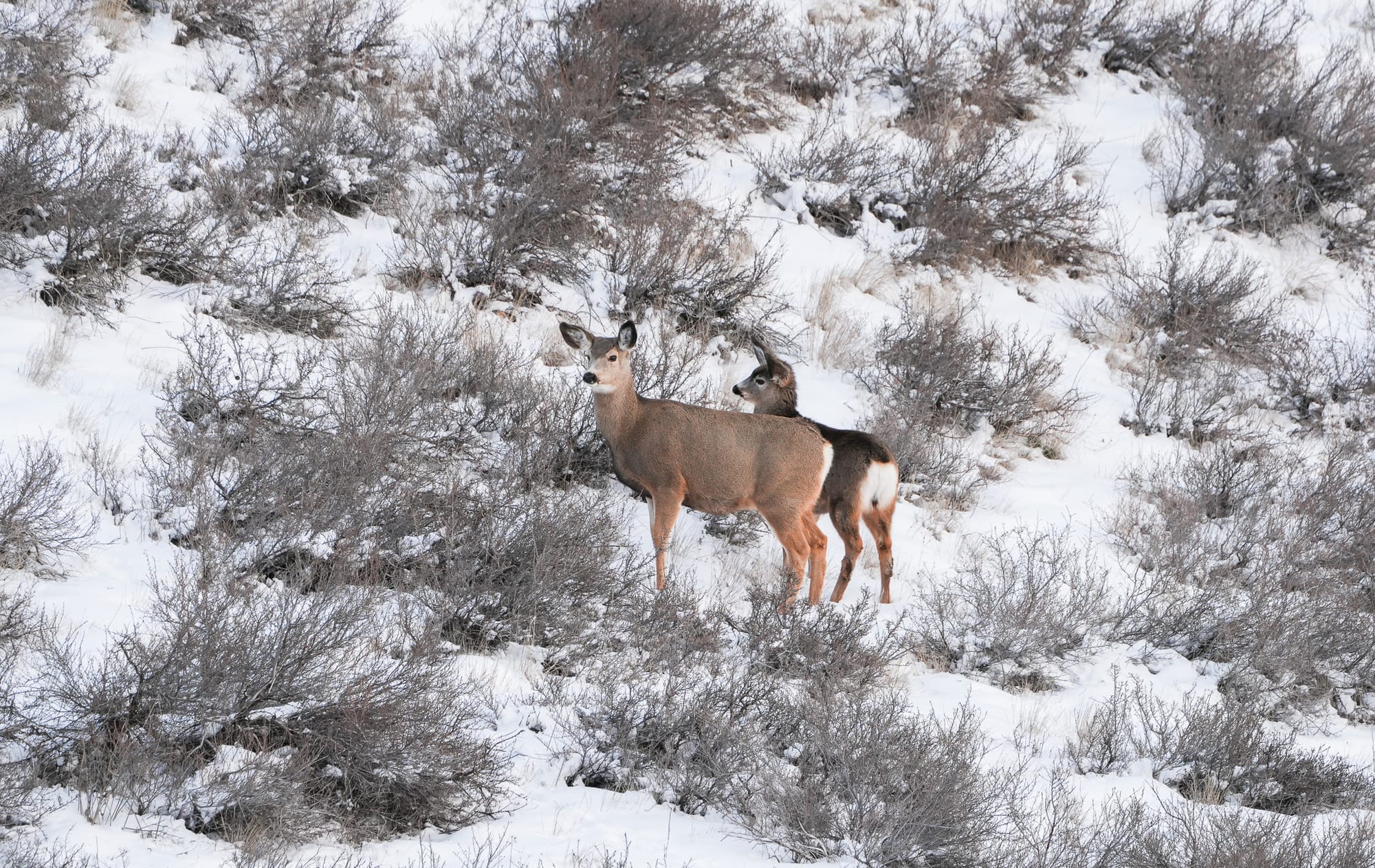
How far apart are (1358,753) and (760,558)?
3.71m

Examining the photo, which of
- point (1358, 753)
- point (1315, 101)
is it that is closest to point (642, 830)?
point (1358, 753)

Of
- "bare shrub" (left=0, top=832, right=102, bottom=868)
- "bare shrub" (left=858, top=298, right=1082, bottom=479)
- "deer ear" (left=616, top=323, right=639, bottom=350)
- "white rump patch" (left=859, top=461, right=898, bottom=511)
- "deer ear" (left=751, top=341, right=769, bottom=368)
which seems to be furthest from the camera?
"bare shrub" (left=858, top=298, right=1082, bottom=479)

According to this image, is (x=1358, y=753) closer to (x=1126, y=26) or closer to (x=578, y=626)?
(x=578, y=626)

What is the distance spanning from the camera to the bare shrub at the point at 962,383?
10.9 meters

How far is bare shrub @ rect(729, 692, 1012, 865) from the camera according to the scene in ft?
17.1

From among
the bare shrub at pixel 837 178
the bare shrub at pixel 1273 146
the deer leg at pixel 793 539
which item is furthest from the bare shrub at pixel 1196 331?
the deer leg at pixel 793 539

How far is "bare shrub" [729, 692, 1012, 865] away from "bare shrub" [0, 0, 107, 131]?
7.71 metres

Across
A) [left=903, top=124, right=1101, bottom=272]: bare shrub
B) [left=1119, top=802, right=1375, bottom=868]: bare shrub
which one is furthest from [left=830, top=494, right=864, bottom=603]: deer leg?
[left=903, top=124, right=1101, bottom=272]: bare shrub

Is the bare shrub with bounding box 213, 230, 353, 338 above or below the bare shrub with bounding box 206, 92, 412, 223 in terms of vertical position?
below

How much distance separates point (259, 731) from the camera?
5246 mm

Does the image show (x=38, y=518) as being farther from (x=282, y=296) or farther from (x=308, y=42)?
(x=308, y=42)

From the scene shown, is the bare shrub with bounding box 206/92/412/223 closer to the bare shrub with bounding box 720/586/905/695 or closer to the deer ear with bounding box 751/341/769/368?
the deer ear with bounding box 751/341/769/368

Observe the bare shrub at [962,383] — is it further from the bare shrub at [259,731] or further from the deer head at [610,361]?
the bare shrub at [259,731]

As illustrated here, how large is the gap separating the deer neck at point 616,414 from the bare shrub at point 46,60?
5.02m
